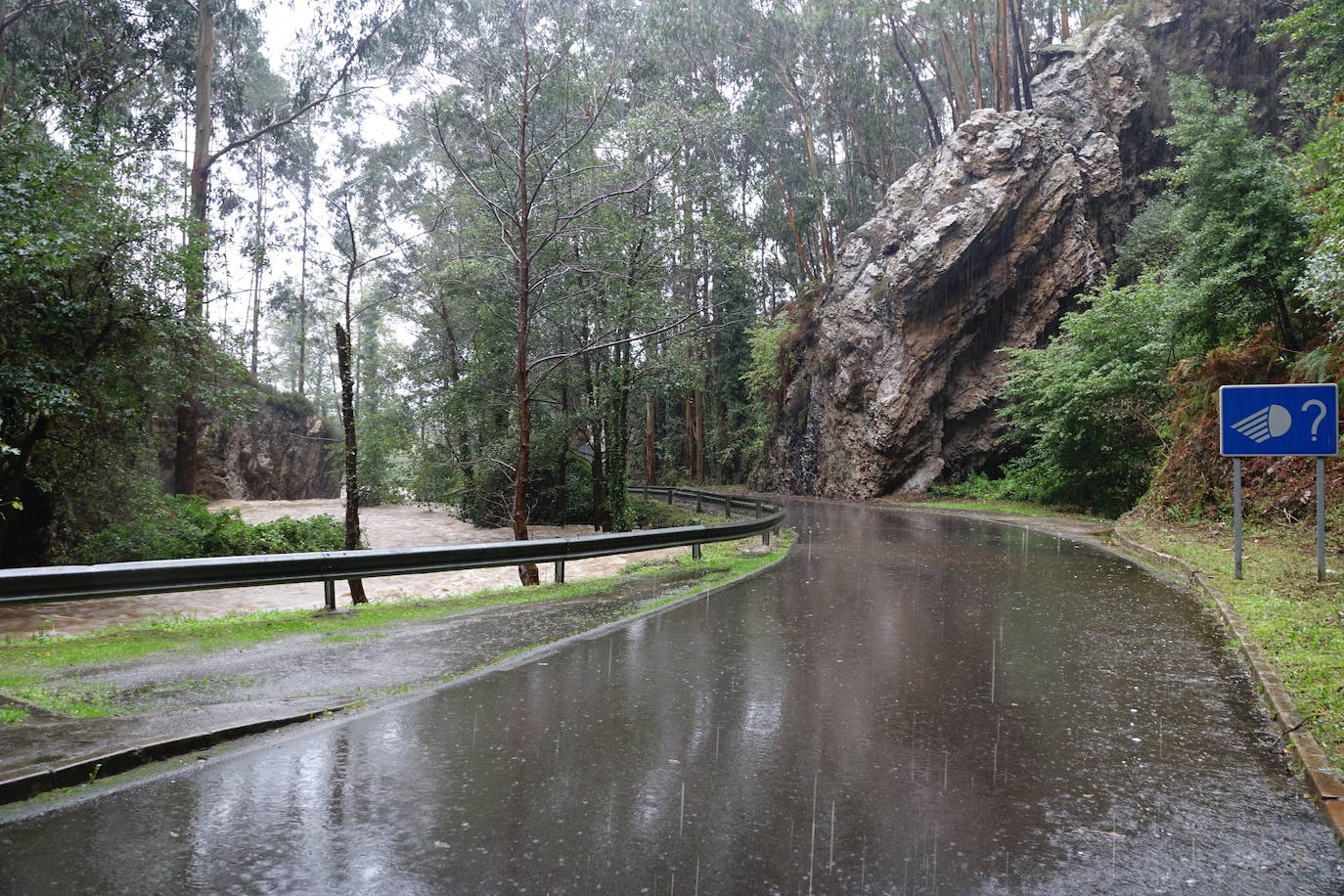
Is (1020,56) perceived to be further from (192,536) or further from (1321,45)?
(192,536)

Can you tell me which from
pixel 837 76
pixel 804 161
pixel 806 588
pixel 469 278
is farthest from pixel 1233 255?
pixel 804 161

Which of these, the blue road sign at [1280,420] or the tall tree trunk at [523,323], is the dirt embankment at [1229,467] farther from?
the tall tree trunk at [523,323]

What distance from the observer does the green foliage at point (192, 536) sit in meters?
15.9

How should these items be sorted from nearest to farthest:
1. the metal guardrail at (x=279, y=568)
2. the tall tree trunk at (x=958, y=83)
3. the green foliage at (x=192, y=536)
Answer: the metal guardrail at (x=279, y=568)
the green foliage at (x=192, y=536)
the tall tree trunk at (x=958, y=83)

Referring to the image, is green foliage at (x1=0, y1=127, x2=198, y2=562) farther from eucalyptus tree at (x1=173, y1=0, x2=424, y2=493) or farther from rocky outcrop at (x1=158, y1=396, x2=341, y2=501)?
rocky outcrop at (x1=158, y1=396, x2=341, y2=501)

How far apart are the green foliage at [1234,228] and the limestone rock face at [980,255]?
16.0 meters

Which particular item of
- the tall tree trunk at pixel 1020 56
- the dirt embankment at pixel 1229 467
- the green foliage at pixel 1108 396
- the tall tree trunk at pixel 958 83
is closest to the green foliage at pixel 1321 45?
the dirt embankment at pixel 1229 467

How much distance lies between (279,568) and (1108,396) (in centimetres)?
2085

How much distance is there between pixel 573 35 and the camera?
14820mm

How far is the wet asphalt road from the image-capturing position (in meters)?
3.24

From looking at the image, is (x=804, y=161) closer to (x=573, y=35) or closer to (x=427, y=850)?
(x=573, y=35)

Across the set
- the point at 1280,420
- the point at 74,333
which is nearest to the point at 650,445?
the point at 74,333

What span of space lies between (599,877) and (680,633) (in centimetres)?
490

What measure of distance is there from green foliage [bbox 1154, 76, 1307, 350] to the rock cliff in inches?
630
